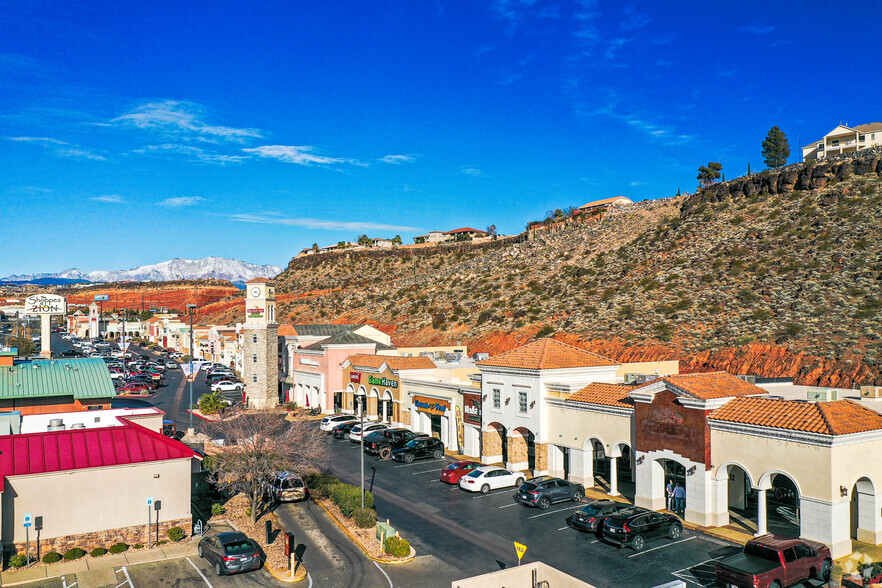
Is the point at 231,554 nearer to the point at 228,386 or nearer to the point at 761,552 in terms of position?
the point at 761,552

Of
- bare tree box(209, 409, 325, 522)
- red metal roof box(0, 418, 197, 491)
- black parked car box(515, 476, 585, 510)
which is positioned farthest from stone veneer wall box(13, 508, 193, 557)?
black parked car box(515, 476, 585, 510)

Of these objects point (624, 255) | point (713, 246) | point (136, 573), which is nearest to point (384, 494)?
point (136, 573)

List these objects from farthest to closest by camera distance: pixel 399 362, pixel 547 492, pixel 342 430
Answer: pixel 399 362
pixel 342 430
pixel 547 492

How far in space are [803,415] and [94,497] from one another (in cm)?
2483

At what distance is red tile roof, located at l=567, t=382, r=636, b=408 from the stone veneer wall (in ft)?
58.1

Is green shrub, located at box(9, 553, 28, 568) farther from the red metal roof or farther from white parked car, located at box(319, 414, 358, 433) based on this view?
white parked car, located at box(319, 414, 358, 433)

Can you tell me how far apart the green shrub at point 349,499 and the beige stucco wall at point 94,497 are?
19.7ft

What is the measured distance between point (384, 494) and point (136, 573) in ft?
39.5

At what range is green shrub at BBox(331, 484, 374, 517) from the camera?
26.0 meters

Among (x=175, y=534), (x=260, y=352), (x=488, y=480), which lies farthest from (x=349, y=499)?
(x=260, y=352)

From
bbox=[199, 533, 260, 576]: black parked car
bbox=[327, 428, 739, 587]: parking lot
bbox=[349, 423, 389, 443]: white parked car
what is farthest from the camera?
bbox=[349, 423, 389, 443]: white parked car

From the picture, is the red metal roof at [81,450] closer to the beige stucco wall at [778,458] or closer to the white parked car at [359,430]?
the white parked car at [359,430]

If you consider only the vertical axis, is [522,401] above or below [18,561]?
above

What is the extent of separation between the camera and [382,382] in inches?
1850
